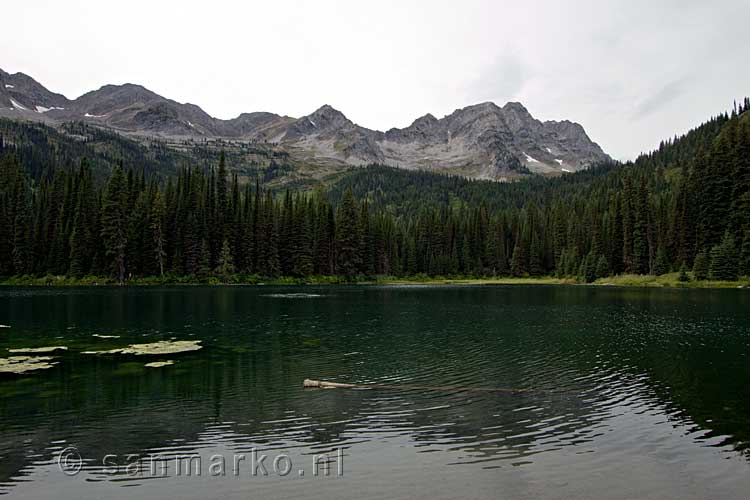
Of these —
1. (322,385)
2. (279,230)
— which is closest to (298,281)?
(279,230)

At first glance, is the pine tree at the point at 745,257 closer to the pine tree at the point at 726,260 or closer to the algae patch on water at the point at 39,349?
the pine tree at the point at 726,260

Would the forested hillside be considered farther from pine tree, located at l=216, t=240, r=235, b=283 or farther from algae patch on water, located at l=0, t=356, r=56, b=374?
algae patch on water, located at l=0, t=356, r=56, b=374

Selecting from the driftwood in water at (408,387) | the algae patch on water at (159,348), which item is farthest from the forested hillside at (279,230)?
the algae patch on water at (159,348)

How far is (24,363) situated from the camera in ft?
87.3

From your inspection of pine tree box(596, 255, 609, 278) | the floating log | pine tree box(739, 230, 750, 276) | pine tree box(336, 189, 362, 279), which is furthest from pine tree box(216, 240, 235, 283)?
pine tree box(739, 230, 750, 276)

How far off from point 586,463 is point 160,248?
125 metres

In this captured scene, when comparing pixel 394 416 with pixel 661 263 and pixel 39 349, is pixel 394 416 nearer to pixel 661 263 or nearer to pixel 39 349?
pixel 39 349

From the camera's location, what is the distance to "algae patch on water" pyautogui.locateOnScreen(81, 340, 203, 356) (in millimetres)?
30516

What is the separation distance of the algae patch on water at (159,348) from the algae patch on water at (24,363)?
2897 mm

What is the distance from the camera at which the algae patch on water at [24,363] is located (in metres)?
25.1

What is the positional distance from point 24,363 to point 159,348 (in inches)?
282

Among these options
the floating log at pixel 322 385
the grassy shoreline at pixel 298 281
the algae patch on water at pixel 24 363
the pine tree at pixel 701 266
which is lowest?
the floating log at pixel 322 385

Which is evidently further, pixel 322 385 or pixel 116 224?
pixel 116 224

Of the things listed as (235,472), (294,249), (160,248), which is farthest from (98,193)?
(235,472)
